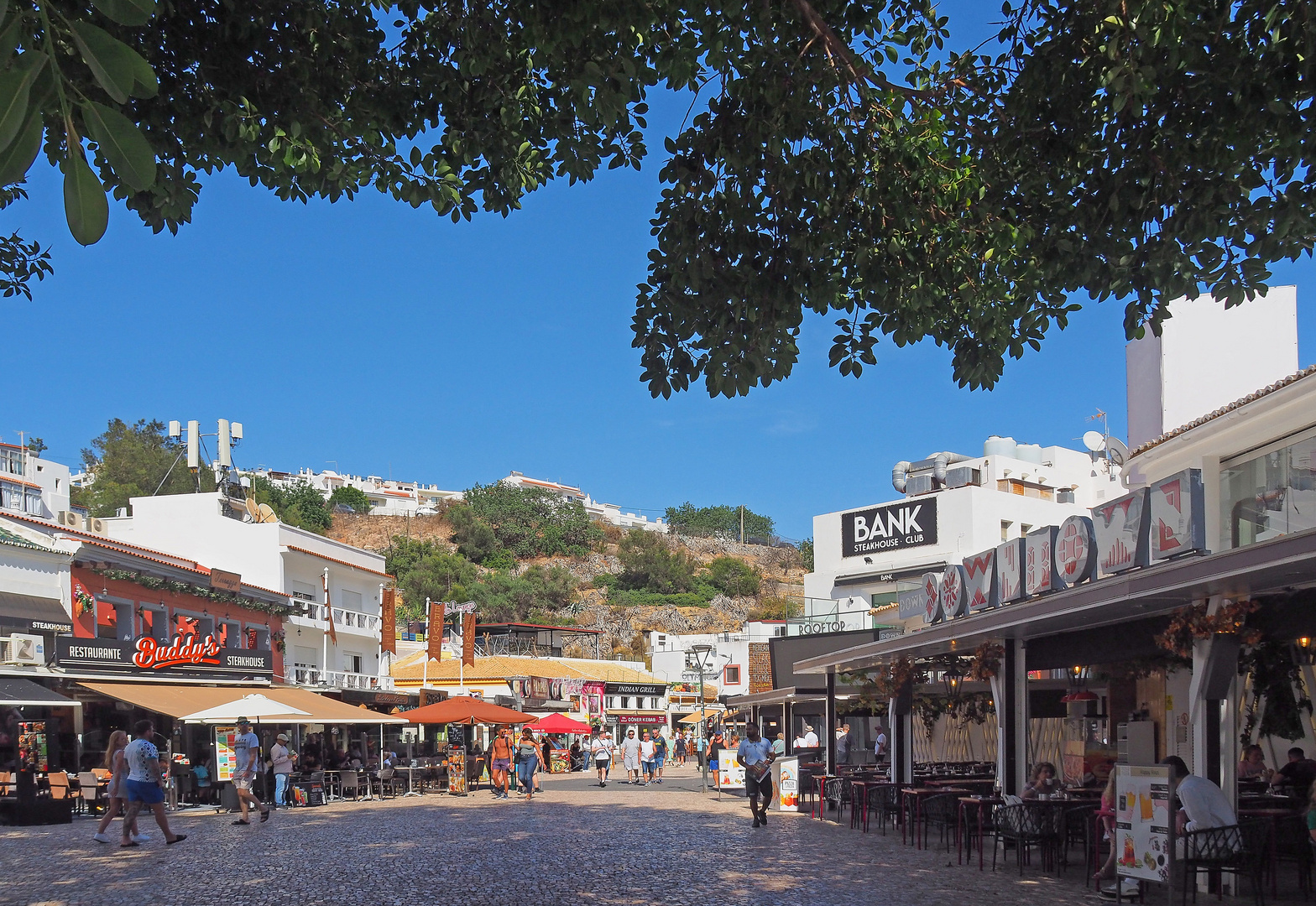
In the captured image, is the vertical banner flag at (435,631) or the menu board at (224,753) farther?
the vertical banner flag at (435,631)

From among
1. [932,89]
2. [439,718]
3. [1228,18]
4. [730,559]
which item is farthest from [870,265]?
[730,559]

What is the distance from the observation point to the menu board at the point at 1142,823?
9.66 meters

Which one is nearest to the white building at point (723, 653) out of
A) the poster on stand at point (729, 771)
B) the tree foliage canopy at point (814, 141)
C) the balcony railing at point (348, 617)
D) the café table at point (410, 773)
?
the balcony railing at point (348, 617)

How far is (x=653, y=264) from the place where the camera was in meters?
8.85

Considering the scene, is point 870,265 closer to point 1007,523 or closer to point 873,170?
point 873,170

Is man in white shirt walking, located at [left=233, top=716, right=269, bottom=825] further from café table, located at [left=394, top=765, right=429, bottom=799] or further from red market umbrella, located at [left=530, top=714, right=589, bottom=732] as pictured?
red market umbrella, located at [left=530, top=714, right=589, bottom=732]

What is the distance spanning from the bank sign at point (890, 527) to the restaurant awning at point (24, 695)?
112 feet

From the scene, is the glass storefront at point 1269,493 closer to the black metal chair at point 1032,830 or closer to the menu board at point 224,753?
the black metal chair at point 1032,830

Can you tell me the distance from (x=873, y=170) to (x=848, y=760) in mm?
25097

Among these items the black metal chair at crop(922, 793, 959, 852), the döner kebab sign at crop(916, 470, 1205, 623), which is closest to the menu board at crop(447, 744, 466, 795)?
the döner kebab sign at crop(916, 470, 1205, 623)

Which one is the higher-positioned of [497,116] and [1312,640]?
[497,116]

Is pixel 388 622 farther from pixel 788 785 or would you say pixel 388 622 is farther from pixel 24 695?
pixel 788 785

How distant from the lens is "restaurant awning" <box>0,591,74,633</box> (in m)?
23.2

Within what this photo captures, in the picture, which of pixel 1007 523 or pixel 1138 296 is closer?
pixel 1138 296
